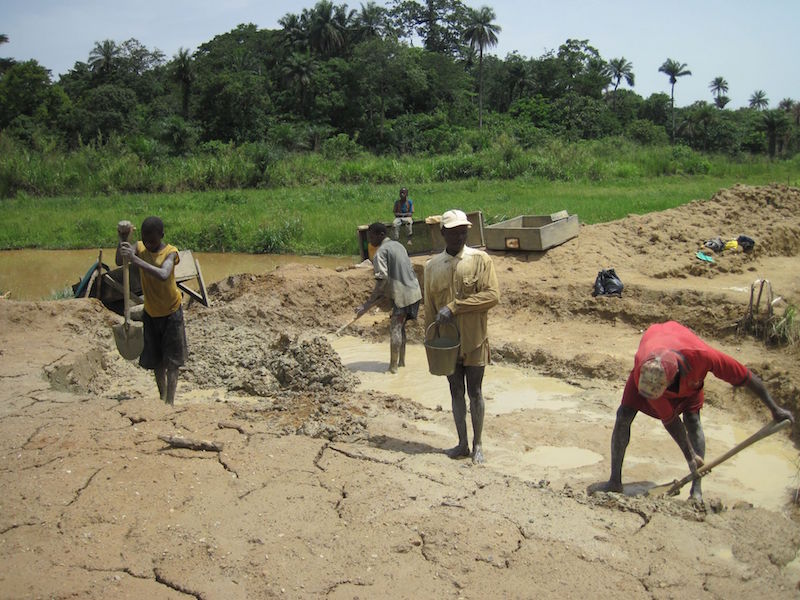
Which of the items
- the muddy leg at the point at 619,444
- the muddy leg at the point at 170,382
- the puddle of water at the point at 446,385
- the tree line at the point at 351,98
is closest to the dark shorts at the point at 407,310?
the puddle of water at the point at 446,385

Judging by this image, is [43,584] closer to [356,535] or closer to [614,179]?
[356,535]

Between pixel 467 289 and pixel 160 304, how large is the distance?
248 cm

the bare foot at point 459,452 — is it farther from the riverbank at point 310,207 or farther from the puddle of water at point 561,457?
the riverbank at point 310,207

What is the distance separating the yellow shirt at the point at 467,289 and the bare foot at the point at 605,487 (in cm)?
121

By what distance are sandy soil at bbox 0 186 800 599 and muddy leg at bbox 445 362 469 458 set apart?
0.23 m

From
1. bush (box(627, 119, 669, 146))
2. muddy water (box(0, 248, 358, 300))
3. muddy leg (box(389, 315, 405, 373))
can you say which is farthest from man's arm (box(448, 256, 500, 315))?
bush (box(627, 119, 669, 146))

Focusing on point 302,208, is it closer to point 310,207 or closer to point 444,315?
point 310,207

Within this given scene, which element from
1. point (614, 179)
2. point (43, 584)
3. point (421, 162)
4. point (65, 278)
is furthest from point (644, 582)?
point (421, 162)

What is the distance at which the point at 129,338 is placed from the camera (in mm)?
6117

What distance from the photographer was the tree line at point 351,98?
41.0 meters

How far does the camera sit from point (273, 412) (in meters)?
6.05

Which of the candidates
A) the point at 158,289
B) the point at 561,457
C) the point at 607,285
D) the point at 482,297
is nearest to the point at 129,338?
the point at 158,289

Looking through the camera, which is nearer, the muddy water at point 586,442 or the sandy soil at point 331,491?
the sandy soil at point 331,491

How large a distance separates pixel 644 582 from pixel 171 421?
10.7 ft
